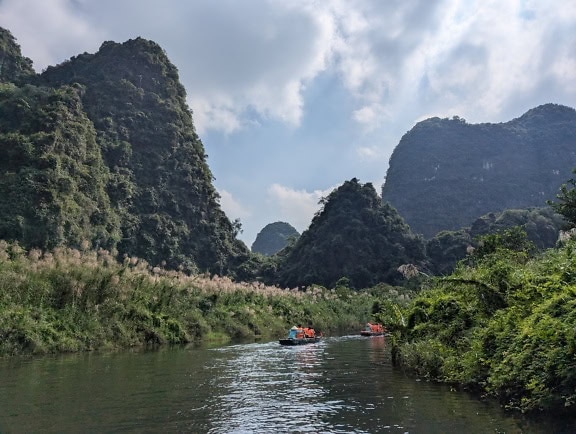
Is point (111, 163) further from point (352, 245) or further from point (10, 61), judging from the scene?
point (352, 245)

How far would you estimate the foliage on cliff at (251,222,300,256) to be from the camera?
131 meters

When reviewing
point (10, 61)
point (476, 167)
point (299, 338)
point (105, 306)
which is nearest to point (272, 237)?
point (476, 167)

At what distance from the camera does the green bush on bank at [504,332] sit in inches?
265

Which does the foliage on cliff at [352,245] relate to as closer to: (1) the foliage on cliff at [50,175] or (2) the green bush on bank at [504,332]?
(1) the foliage on cliff at [50,175]

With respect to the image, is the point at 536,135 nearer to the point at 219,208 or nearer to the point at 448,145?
the point at 448,145

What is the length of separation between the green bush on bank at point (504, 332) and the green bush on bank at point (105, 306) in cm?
1277

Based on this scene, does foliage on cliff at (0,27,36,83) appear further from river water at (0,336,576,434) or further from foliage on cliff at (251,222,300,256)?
foliage on cliff at (251,222,300,256)

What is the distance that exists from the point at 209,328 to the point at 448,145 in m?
113

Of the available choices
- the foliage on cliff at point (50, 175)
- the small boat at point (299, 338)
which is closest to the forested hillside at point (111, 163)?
the foliage on cliff at point (50, 175)

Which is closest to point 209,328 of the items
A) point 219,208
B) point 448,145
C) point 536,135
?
point 219,208

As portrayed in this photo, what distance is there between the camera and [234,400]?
967 cm

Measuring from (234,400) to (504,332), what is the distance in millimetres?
5257

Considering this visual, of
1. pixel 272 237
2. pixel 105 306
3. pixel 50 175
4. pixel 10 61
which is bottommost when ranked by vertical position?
pixel 105 306

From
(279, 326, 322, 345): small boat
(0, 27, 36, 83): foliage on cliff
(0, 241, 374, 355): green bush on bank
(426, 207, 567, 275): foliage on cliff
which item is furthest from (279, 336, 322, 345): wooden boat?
(0, 27, 36, 83): foliage on cliff
